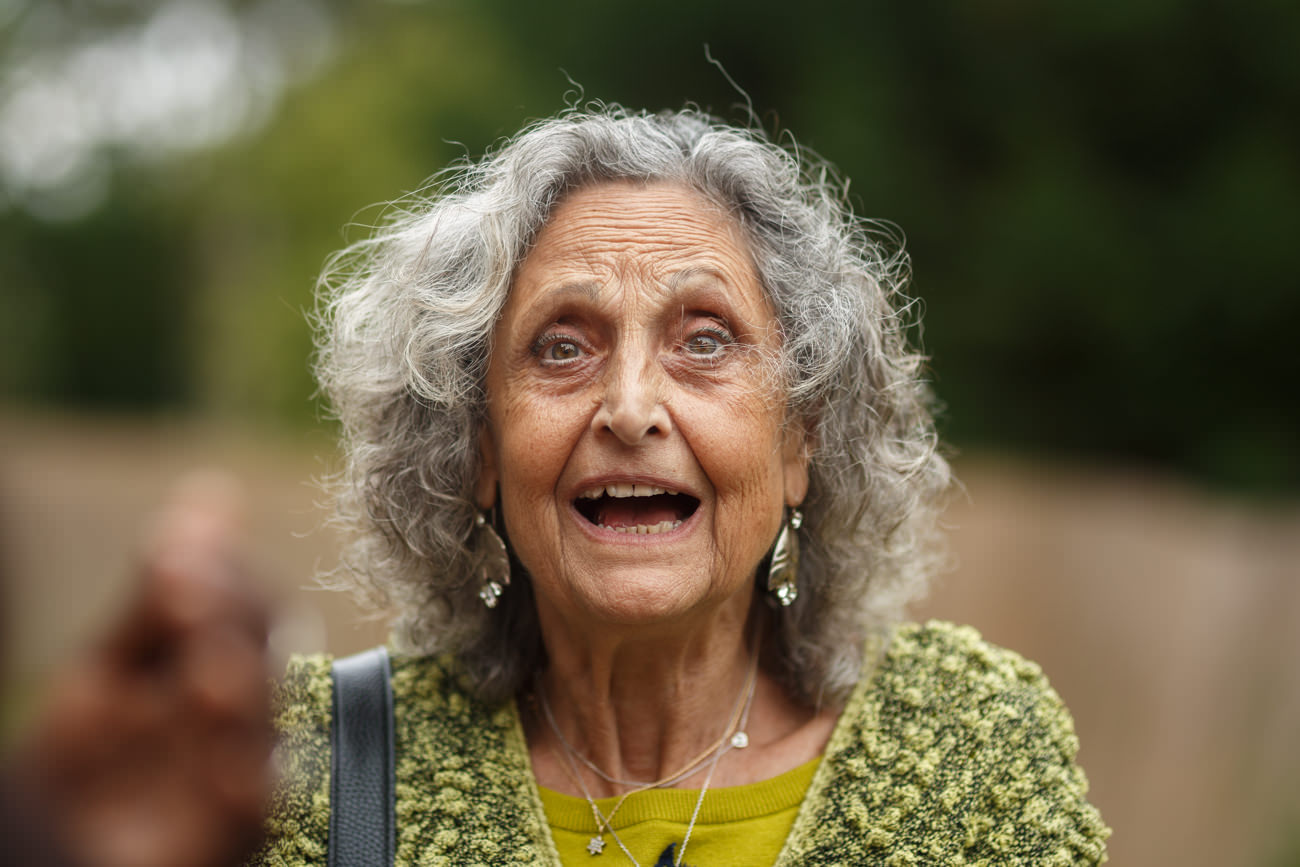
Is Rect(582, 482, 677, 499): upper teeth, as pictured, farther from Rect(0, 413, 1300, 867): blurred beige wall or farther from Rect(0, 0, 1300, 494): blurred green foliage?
Rect(0, 0, 1300, 494): blurred green foliage

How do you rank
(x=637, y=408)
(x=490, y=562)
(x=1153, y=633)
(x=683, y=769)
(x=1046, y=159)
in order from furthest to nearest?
(x=1046, y=159), (x=1153, y=633), (x=490, y=562), (x=683, y=769), (x=637, y=408)

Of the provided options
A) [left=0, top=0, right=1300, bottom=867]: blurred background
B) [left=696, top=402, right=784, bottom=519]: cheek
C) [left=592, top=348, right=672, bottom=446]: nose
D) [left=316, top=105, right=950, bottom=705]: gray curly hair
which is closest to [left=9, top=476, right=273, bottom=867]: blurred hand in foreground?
[left=592, top=348, right=672, bottom=446]: nose

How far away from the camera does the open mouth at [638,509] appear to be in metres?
2.22

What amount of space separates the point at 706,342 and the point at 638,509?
1.18ft

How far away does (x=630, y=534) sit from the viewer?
219 centimetres

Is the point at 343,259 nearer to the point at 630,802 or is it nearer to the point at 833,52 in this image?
the point at 630,802

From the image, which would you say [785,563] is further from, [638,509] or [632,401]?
[632,401]

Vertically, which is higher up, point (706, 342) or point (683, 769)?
point (706, 342)

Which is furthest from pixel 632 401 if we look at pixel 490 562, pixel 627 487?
pixel 490 562

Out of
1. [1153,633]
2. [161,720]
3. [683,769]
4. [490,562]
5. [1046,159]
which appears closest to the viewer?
[161,720]

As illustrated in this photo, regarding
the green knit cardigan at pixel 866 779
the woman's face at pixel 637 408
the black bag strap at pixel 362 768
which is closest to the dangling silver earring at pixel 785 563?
the woman's face at pixel 637 408

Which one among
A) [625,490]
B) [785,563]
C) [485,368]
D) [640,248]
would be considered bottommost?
[785,563]

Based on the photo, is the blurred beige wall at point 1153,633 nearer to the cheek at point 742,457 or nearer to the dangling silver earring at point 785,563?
the dangling silver earring at point 785,563

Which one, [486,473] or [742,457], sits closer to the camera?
[742,457]
